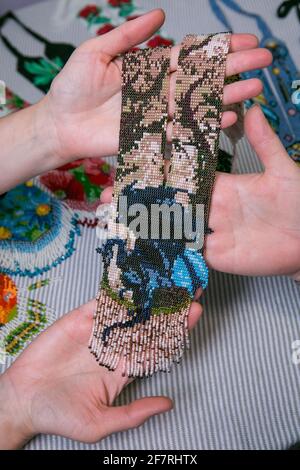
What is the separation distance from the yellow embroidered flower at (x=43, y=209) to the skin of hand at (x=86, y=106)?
0.32 feet

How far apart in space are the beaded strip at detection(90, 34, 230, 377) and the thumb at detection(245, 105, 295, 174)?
5cm

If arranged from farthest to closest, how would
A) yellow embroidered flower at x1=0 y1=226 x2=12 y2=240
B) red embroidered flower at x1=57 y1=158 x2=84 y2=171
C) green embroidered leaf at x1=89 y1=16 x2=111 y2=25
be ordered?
1. green embroidered leaf at x1=89 y1=16 x2=111 y2=25
2. red embroidered flower at x1=57 y1=158 x2=84 y2=171
3. yellow embroidered flower at x1=0 y1=226 x2=12 y2=240

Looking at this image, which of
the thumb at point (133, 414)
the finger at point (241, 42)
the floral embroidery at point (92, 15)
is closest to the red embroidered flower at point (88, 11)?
the floral embroidery at point (92, 15)

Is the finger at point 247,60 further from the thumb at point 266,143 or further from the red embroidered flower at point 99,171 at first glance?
the red embroidered flower at point 99,171

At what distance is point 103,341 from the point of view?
76 cm

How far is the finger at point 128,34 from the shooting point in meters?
0.75

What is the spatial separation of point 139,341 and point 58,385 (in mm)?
132

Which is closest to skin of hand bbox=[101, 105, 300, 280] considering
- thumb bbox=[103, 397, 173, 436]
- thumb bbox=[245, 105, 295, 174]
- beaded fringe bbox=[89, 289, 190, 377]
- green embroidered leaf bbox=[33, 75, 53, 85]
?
thumb bbox=[245, 105, 295, 174]

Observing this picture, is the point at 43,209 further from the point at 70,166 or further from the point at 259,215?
the point at 259,215

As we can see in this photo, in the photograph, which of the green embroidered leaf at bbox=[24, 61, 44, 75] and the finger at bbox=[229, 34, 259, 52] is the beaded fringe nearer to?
the finger at bbox=[229, 34, 259, 52]

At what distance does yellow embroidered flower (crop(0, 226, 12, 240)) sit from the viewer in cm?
98

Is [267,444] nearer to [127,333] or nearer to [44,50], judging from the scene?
[127,333]

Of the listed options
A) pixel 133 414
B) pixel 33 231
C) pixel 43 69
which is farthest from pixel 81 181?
pixel 133 414

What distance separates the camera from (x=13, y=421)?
30.3 inches
